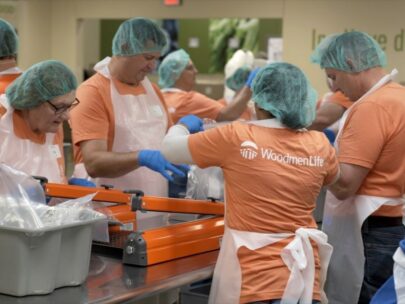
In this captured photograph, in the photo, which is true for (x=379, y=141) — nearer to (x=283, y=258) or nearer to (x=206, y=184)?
(x=283, y=258)

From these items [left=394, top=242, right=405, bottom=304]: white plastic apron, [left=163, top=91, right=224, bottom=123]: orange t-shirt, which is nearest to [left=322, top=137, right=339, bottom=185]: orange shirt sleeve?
[left=394, top=242, right=405, bottom=304]: white plastic apron

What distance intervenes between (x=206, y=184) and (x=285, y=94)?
0.77m

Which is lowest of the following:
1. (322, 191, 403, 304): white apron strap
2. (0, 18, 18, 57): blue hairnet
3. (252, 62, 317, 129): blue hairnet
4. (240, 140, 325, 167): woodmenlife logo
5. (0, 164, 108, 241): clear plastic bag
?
(322, 191, 403, 304): white apron strap

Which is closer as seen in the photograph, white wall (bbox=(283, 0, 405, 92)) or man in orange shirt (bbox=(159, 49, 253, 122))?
man in orange shirt (bbox=(159, 49, 253, 122))

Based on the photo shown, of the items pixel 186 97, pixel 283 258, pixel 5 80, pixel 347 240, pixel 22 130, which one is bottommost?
pixel 347 240

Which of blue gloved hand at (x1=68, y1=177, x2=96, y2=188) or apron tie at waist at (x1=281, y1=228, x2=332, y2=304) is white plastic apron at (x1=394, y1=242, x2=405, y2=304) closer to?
apron tie at waist at (x1=281, y1=228, x2=332, y2=304)

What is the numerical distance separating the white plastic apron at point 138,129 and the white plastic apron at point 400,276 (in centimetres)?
128

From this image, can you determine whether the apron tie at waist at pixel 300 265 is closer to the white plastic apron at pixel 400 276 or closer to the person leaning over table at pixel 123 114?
the white plastic apron at pixel 400 276

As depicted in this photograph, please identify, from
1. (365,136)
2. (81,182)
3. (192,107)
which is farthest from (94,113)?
(192,107)

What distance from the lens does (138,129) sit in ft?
9.58

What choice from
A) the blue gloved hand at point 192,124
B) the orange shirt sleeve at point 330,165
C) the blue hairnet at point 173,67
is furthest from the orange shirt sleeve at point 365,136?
the blue hairnet at point 173,67

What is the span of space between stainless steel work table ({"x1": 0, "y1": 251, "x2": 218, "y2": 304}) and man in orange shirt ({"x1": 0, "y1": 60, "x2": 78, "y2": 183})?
0.47 metres

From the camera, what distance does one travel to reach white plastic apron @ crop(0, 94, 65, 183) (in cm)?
249

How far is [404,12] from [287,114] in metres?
3.56
